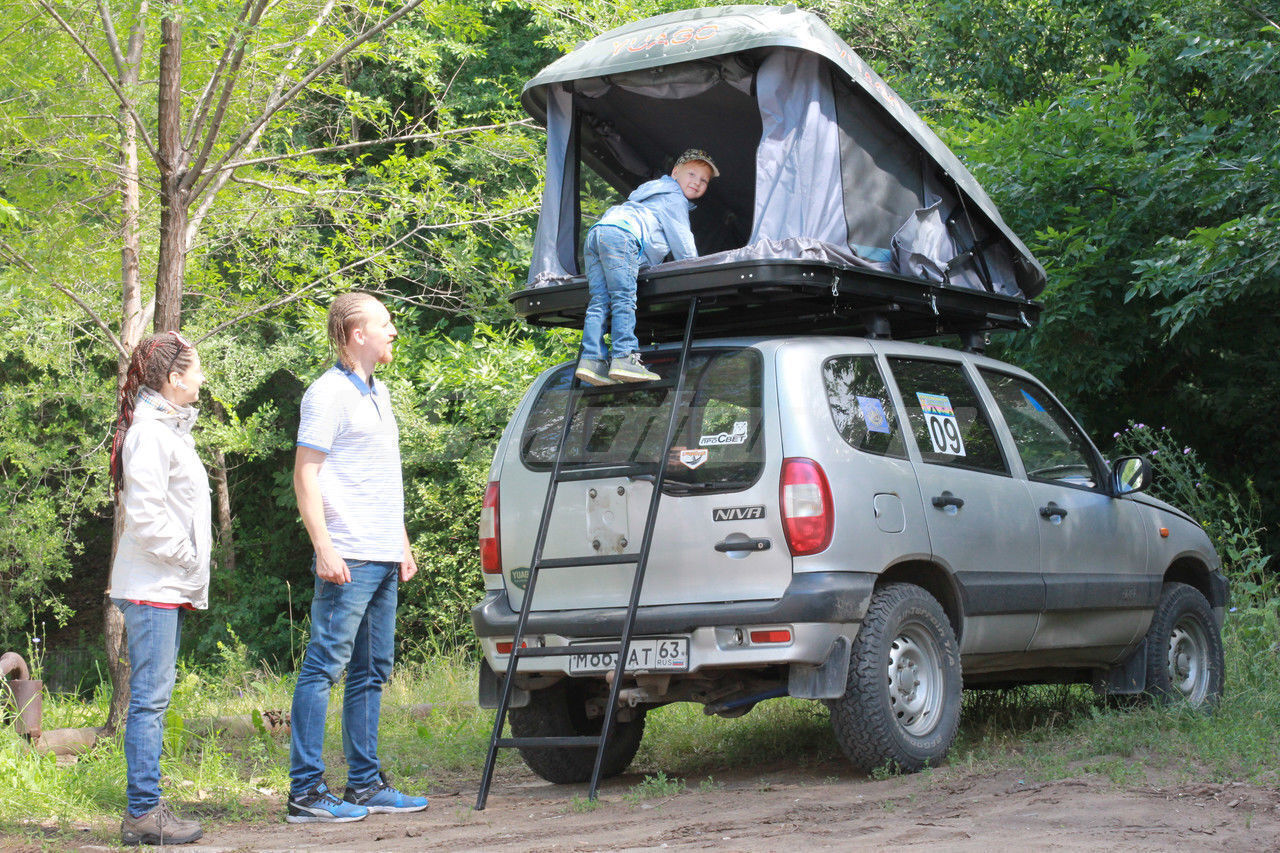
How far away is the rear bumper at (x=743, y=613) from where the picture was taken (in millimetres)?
4855

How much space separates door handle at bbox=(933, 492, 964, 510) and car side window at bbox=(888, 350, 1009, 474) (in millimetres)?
164

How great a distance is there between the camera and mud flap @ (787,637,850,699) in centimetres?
493

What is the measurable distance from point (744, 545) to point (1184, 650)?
340cm

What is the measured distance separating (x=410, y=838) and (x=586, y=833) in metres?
0.66

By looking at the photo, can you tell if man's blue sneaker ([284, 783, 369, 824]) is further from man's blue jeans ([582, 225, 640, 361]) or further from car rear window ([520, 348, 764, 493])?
man's blue jeans ([582, 225, 640, 361])

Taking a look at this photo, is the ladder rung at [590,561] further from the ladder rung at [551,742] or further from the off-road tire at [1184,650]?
the off-road tire at [1184,650]

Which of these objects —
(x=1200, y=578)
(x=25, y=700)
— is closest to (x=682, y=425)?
(x=1200, y=578)

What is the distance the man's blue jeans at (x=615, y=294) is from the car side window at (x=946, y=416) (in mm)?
1239

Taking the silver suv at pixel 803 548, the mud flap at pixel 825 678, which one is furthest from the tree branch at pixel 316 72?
the mud flap at pixel 825 678

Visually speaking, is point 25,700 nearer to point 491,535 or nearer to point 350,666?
point 350,666

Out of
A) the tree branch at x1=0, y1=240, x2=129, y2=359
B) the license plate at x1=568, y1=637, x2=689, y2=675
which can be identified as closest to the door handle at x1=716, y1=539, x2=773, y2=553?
the license plate at x1=568, y1=637, x2=689, y2=675

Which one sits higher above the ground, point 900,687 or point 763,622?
point 763,622

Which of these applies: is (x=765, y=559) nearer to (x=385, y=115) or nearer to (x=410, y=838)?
(x=410, y=838)

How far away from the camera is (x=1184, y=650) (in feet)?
23.1
